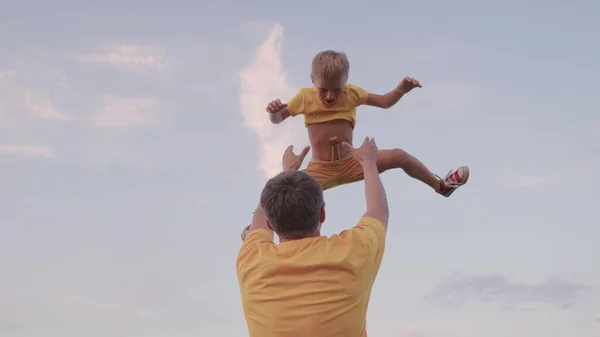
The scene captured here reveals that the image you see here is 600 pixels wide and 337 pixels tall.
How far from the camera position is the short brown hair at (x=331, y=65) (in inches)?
327

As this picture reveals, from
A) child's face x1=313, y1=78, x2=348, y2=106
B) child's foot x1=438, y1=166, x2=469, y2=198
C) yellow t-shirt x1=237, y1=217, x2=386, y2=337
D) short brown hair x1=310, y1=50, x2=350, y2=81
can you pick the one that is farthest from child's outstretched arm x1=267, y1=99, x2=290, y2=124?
yellow t-shirt x1=237, y1=217, x2=386, y2=337

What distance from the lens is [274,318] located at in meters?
4.61

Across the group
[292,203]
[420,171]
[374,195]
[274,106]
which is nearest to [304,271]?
[292,203]

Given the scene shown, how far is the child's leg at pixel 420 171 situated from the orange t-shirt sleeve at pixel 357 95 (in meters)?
0.70

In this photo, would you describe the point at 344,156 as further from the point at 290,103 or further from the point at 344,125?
the point at 290,103

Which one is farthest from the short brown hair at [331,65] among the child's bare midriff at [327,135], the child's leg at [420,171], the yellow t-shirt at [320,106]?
the child's leg at [420,171]

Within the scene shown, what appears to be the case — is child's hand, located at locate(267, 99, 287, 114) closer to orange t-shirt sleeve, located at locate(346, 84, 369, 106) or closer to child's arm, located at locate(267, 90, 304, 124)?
child's arm, located at locate(267, 90, 304, 124)

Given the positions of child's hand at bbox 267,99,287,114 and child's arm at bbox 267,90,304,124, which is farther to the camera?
child's arm at bbox 267,90,304,124

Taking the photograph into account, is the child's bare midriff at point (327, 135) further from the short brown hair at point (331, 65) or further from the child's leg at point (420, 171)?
the short brown hair at point (331, 65)

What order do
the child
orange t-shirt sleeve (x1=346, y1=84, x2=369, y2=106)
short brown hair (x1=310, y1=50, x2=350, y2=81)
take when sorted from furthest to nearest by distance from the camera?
1. orange t-shirt sleeve (x1=346, y1=84, x2=369, y2=106)
2. the child
3. short brown hair (x1=310, y1=50, x2=350, y2=81)

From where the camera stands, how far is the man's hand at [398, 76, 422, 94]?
887cm

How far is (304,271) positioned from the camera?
15.1ft

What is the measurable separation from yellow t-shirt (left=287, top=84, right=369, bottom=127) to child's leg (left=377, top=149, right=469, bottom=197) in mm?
671

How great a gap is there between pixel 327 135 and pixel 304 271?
15.2ft
